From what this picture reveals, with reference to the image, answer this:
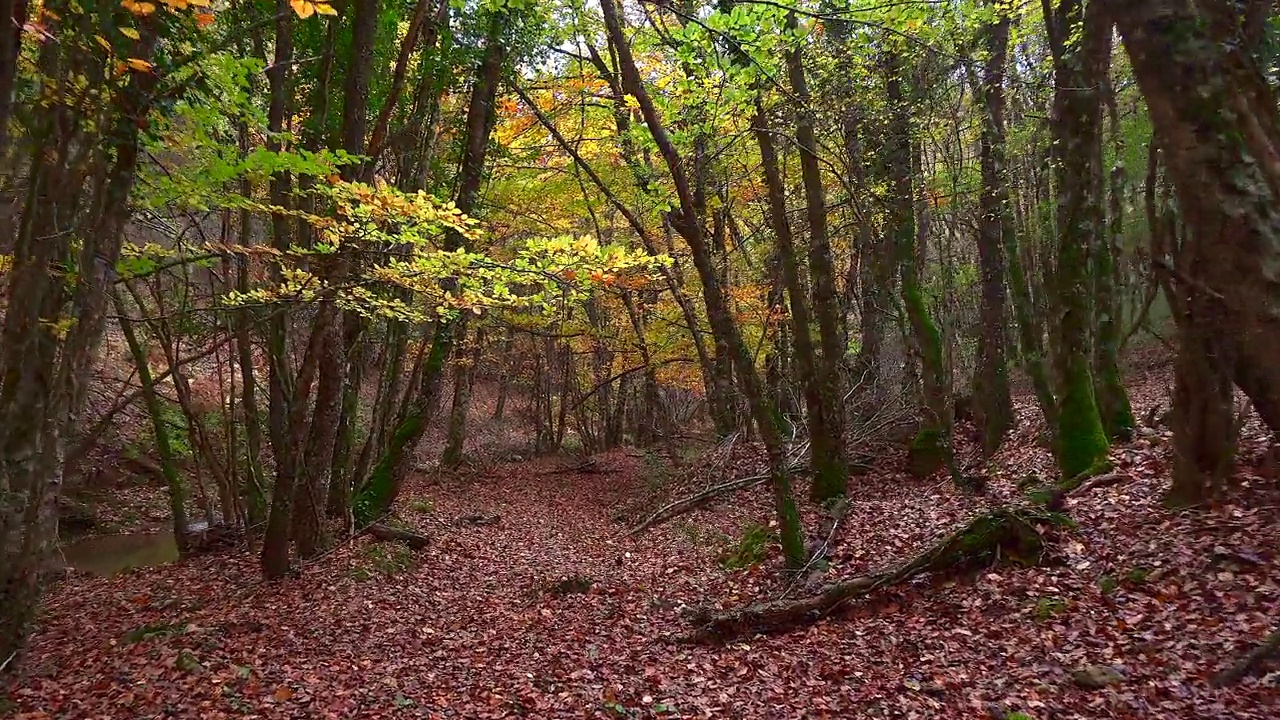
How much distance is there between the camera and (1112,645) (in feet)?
15.4

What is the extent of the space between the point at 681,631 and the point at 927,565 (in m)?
2.47

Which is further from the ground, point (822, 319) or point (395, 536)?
point (822, 319)

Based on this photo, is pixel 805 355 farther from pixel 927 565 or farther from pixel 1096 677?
pixel 1096 677

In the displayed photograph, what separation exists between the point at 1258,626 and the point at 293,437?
891 centimetres

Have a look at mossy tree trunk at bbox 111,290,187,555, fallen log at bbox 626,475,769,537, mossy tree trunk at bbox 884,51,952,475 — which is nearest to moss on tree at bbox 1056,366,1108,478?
mossy tree trunk at bbox 884,51,952,475

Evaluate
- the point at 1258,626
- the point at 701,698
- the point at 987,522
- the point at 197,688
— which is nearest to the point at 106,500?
the point at 197,688

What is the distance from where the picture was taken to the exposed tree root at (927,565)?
6.22m

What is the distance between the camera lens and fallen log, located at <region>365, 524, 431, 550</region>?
10.3 m

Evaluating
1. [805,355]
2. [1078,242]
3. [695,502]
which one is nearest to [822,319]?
[805,355]

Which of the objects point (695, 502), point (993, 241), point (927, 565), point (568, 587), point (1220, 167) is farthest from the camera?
point (695, 502)

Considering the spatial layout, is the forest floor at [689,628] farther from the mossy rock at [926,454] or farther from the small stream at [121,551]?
the small stream at [121,551]

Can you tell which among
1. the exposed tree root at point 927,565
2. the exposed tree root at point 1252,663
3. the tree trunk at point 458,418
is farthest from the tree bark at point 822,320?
the tree trunk at point 458,418

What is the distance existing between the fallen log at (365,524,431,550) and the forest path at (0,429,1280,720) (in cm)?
30

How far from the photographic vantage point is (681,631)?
7109 mm
